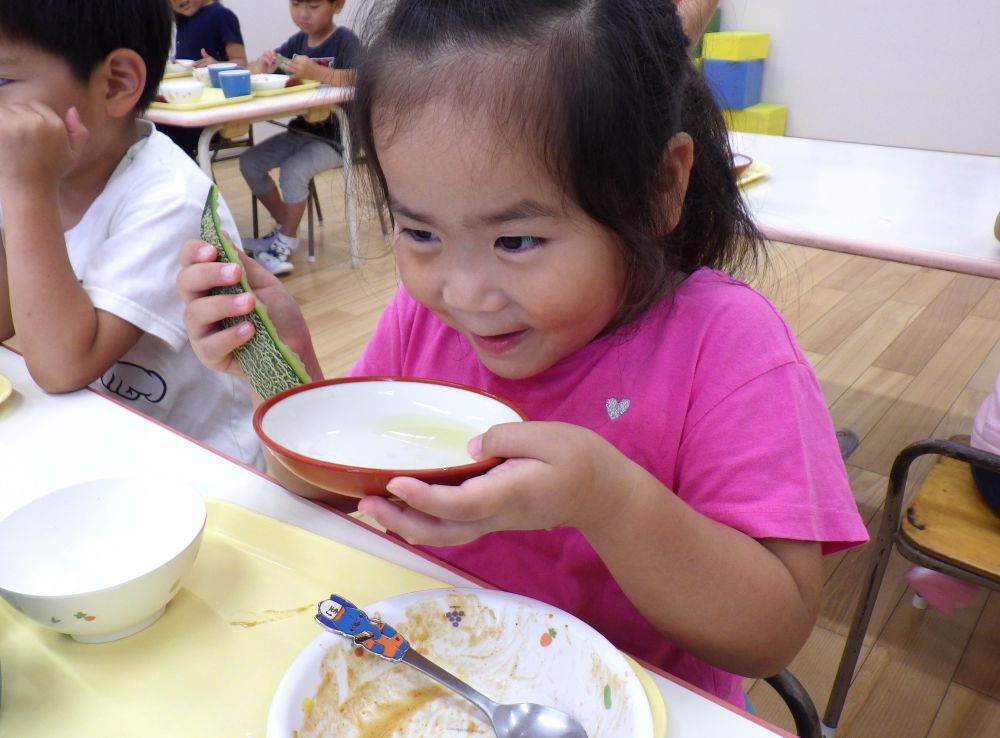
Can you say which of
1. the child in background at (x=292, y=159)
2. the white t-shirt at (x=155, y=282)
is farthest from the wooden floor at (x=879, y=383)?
the white t-shirt at (x=155, y=282)

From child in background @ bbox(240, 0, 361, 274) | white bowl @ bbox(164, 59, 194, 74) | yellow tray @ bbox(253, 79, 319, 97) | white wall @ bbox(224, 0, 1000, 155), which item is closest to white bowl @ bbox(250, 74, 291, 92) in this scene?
yellow tray @ bbox(253, 79, 319, 97)

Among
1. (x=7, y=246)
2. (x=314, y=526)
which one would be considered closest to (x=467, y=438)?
(x=314, y=526)

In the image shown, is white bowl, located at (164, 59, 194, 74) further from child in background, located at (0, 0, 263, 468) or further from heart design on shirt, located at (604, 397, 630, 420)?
heart design on shirt, located at (604, 397, 630, 420)

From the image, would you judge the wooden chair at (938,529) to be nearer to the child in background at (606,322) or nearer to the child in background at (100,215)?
the child in background at (606,322)

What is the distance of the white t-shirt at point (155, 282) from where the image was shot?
1.02 meters

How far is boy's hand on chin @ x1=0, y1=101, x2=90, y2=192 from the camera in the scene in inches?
36.8

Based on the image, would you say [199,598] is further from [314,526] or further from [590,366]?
[590,366]

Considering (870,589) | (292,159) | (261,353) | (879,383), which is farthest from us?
(292,159)

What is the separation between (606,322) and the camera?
2.45 ft

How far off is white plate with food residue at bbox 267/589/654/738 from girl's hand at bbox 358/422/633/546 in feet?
0.24

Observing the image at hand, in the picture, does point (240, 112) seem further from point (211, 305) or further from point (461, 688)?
point (461, 688)

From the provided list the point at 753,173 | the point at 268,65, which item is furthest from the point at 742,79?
the point at 753,173

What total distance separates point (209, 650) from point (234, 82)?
8.58ft

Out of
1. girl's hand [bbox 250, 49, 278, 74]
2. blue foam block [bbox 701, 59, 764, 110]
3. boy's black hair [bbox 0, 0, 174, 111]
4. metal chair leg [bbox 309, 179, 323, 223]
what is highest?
boy's black hair [bbox 0, 0, 174, 111]
